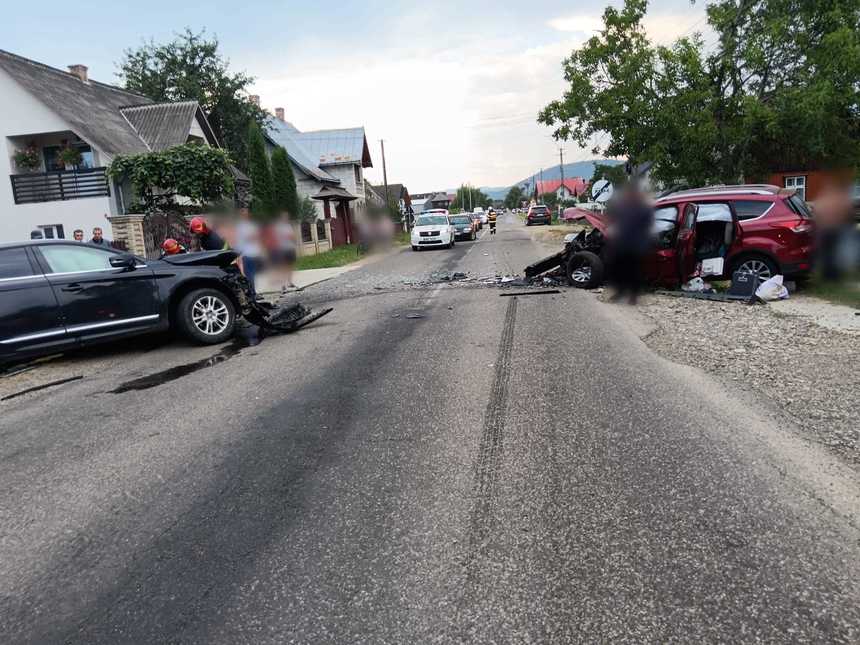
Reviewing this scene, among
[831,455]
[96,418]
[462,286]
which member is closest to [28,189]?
[462,286]

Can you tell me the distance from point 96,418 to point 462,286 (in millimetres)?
8945

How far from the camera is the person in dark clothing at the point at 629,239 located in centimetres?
770

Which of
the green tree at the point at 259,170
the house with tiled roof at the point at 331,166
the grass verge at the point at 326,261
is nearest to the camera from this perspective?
the grass verge at the point at 326,261

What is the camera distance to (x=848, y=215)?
8031 millimetres

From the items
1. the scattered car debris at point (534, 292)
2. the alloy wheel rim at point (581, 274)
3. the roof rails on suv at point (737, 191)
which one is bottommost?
the scattered car debris at point (534, 292)

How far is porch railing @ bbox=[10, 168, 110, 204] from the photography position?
21.8 metres

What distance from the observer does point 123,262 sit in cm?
819

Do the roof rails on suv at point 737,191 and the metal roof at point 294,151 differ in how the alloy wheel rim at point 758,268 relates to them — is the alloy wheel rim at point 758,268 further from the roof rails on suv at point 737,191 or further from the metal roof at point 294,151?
the metal roof at point 294,151

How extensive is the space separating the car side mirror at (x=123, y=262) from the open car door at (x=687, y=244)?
791cm

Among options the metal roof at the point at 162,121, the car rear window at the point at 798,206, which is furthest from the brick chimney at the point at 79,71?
the car rear window at the point at 798,206

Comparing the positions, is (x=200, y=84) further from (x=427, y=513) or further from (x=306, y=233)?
(x=427, y=513)

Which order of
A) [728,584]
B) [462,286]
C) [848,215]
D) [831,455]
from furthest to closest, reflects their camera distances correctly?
[462,286] < [848,215] < [831,455] < [728,584]

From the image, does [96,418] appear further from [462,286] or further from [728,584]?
[462,286]

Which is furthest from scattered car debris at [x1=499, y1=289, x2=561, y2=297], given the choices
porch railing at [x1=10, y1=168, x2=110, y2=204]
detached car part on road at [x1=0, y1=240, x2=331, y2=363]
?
porch railing at [x1=10, y1=168, x2=110, y2=204]
